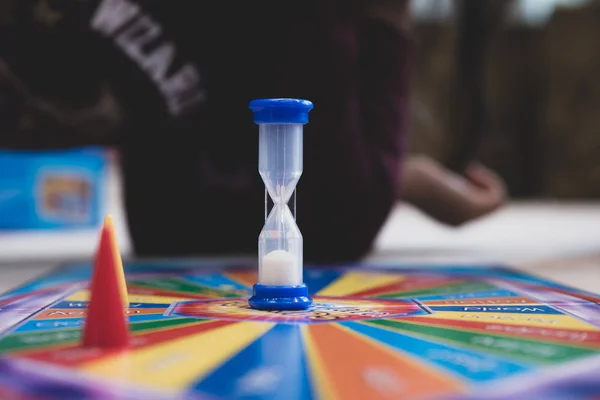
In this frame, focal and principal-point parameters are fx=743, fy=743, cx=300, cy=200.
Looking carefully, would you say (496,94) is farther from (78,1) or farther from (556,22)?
(78,1)

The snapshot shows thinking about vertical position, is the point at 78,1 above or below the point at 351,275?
above

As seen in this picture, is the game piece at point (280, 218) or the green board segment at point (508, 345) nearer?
the green board segment at point (508, 345)

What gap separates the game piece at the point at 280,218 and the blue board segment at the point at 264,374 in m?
0.19

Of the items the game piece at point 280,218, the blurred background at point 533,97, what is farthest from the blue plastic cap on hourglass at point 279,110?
the blurred background at point 533,97

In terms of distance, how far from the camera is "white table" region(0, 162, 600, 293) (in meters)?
1.60

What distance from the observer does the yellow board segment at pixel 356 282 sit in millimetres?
1241

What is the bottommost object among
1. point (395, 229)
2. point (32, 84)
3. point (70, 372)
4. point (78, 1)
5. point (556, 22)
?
point (70, 372)

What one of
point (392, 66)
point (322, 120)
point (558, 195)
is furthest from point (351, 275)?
point (558, 195)

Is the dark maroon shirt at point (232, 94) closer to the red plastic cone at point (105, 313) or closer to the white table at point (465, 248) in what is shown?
the white table at point (465, 248)

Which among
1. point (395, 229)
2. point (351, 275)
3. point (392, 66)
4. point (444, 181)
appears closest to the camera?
point (351, 275)

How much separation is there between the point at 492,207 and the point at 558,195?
4102 mm

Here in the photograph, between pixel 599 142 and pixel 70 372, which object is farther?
pixel 599 142

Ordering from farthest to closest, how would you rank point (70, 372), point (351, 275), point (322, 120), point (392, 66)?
point (392, 66) → point (322, 120) → point (351, 275) → point (70, 372)

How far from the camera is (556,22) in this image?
5.89m
